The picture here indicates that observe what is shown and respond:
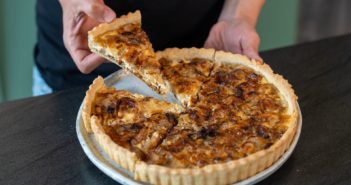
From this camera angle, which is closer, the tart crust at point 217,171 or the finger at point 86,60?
the tart crust at point 217,171

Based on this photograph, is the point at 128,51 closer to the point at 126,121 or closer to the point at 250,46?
the point at 126,121

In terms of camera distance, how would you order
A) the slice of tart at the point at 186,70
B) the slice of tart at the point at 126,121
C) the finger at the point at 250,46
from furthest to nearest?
the finger at the point at 250,46 → the slice of tart at the point at 186,70 → the slice of tart at the point at 126,121

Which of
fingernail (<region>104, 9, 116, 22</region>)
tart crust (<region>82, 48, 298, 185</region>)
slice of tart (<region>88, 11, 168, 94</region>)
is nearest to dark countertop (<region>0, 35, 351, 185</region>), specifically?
tart crust (<region>82, 48, 298, 185</region>)

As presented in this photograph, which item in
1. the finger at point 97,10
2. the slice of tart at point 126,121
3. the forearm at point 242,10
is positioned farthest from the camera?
the forearm at point 242,10

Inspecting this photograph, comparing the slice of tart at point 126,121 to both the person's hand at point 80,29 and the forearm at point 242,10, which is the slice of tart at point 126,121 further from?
the forearm at point 242,10

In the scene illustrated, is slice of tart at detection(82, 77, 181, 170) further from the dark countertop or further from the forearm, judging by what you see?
the forearm

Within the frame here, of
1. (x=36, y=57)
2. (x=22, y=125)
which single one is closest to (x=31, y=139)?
(x=22, y=125)

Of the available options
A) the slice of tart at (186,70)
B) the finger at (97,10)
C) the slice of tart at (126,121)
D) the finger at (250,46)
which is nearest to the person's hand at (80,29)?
the finger at (97,10)
